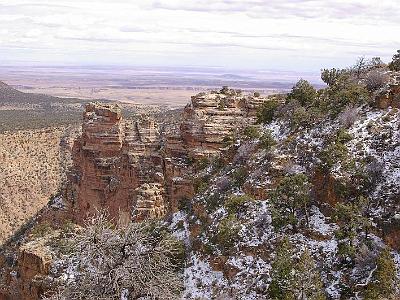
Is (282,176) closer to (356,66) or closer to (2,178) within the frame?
(356,66)

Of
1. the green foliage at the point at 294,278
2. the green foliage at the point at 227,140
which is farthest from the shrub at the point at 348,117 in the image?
the green foliage at the point at 227,140

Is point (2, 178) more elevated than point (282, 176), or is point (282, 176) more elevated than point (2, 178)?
point (282, 176)

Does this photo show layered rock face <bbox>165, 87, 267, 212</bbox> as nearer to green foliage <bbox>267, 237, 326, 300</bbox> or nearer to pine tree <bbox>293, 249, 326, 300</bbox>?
green foliage <bbox>267, 237, 326, 300</bbox>

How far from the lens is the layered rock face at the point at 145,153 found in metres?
34.7

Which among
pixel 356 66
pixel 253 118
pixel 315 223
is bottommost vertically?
pixel 315 223

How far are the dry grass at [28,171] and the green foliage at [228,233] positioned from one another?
35271mm

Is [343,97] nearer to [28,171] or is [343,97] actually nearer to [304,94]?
[304,94]

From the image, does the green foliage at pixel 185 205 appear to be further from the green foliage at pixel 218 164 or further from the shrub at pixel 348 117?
the shrub at pixel 348 117

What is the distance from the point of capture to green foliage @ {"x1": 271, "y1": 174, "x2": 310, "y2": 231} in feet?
74.4

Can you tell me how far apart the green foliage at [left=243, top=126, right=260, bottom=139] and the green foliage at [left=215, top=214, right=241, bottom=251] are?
7.36 m

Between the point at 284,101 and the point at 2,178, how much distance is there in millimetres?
40088

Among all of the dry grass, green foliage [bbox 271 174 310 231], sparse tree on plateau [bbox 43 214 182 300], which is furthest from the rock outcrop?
the dry grass

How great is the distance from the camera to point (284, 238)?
72.8ft

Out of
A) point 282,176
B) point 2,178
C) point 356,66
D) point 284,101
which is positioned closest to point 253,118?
point 284,101
